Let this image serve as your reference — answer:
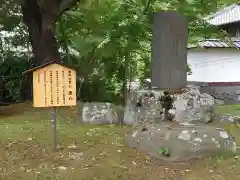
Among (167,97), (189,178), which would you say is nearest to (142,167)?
(189,178)

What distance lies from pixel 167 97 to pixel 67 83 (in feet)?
6.88

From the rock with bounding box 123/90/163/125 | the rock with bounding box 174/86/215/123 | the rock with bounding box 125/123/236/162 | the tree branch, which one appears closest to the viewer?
the rock with bounding box 125/123/236/162

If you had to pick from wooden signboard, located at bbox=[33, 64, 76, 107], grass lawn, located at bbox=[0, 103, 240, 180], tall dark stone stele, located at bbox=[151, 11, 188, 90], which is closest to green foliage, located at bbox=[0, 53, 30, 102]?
grass lawn, located at bbox=[0, 103, 240, 180]

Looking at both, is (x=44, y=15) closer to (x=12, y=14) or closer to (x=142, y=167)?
(x=12, y=14)

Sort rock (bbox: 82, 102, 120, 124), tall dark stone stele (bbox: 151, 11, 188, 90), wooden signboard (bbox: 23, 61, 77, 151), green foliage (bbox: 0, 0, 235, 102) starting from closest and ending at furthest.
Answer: wooden signboard (bbox: 23, 61, 77, 151)
tall dark stone stele (bbox: 151, 11, 188, 90)
rock (bbox: 82, 102, 120, 124)
green foliage (bbox: 0, 0, 235, 102)

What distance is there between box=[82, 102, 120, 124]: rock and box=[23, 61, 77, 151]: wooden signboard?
254 cm

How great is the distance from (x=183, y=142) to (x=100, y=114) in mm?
3053

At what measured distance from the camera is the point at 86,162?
528 cm

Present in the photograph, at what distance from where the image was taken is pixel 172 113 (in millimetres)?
6910

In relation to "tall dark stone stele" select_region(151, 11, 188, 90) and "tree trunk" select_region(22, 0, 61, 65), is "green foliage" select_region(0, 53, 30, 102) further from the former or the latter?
"tall dark stone stele" select_region(151, 11, 188, 90)

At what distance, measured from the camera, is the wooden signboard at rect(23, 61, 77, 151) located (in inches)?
220

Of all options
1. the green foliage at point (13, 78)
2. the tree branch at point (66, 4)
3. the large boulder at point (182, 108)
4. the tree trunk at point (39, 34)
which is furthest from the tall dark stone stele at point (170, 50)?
the green foliage at point (13, 78)

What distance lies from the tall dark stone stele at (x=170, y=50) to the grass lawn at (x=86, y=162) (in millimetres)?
1413

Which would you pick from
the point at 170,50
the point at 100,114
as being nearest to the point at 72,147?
the point at 100,114
